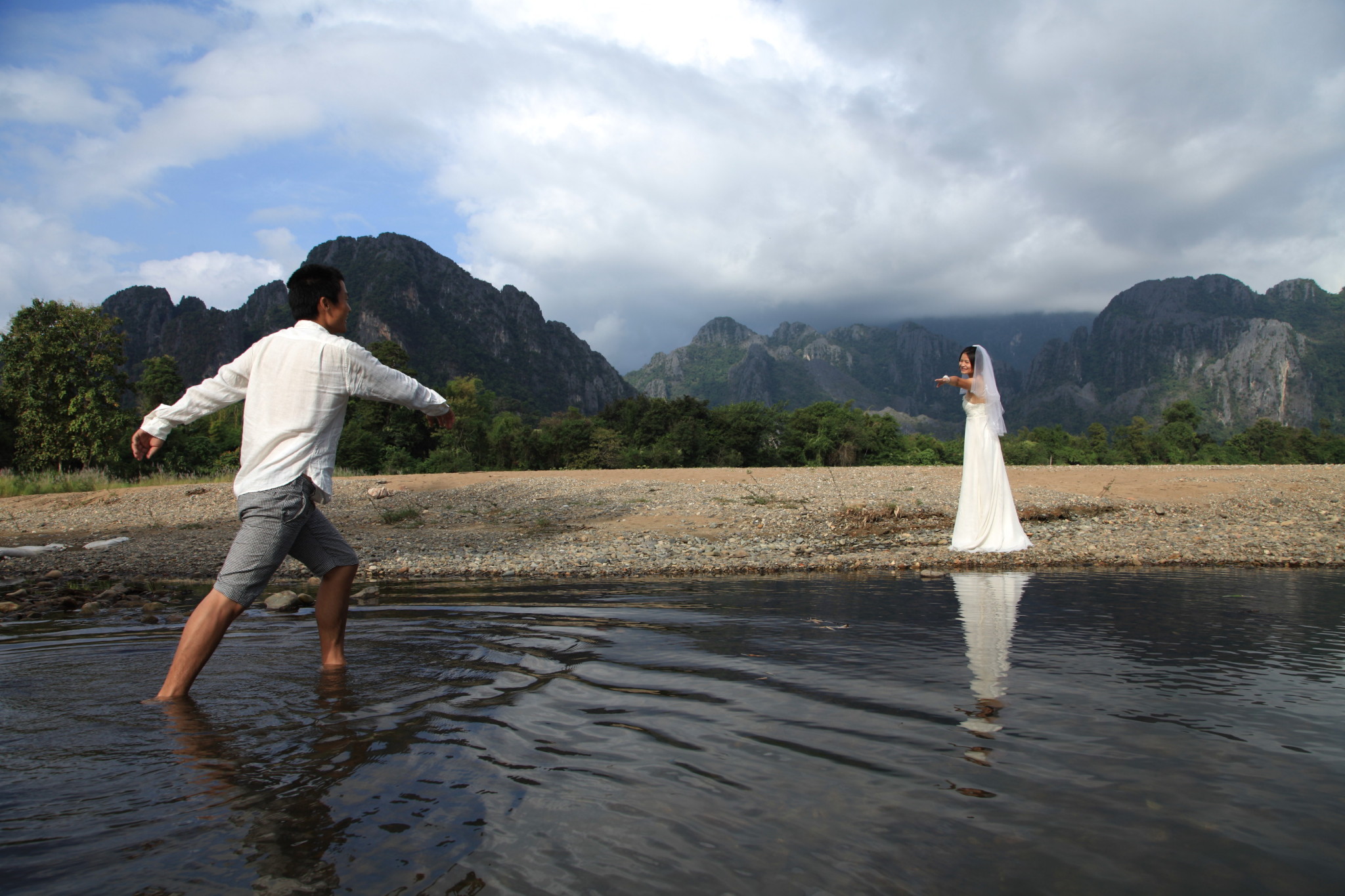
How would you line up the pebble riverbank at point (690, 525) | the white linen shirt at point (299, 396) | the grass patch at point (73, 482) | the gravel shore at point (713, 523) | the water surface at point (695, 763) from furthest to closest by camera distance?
the grass patch at point (73, 482)
the gravel shore at point (713, 523)
the pebble riverbank at point (690, 525)
the white linen shirt at point (299, 396)
the water surface at point (695, 763)

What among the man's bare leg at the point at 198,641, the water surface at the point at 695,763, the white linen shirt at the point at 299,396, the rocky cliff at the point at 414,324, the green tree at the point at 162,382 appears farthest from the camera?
the rocky cliff at the point at 414,324

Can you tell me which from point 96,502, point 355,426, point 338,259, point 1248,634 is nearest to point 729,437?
point 355,426

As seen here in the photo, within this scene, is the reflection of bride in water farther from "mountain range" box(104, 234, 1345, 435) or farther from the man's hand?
"mountain range" box(104, 234, 1345, 435)

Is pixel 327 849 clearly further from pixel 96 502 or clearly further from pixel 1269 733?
pixel 96 502

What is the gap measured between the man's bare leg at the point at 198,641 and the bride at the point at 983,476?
286 inches

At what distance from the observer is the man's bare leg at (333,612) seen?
3.50m

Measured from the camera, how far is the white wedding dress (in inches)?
334

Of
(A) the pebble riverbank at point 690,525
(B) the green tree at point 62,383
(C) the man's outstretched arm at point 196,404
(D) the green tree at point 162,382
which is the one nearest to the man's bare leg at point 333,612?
(C) the man's outstretched arm at point 196,404

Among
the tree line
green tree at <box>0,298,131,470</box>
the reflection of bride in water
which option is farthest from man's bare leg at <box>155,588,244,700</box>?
green tree at <box>0,298,131,470</box>

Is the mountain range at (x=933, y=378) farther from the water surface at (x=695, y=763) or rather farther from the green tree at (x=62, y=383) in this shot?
the water surface at (x=695, y=763)

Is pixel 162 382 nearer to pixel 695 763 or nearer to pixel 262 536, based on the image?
pixel 262 536

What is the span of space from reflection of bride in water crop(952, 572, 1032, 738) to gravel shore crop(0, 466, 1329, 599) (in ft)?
3.38

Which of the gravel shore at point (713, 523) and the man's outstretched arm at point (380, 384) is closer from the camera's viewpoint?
the man's outstretched arm at point (380, 384)

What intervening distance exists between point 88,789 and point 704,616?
3.31 meters
